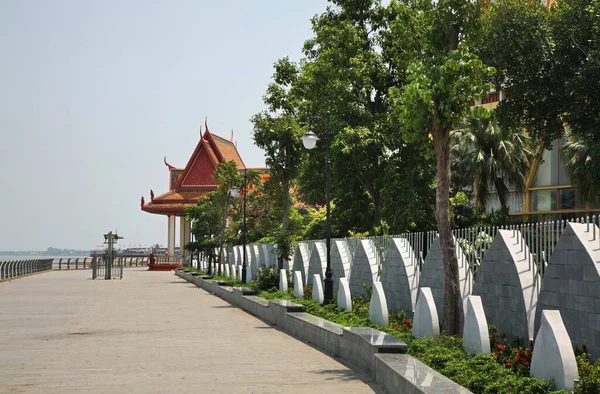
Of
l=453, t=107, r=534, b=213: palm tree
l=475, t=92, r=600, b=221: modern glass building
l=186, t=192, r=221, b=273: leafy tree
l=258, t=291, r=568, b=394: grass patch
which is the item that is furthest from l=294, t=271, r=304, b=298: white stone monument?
l=186, t=192, r=221, b=273: leafy tree

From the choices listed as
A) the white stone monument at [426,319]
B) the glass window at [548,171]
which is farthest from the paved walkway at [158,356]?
the glass window at [548,171]

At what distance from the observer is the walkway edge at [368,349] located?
820 centimetres

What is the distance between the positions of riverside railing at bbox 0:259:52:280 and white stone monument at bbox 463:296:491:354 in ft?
153

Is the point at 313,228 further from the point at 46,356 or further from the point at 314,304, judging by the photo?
the point at 46,356

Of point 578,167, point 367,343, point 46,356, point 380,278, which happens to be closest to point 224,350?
point 46,356

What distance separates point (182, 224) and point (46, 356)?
6933 cm

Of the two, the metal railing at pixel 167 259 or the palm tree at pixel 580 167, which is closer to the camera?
the palm tree at pixel 580 167

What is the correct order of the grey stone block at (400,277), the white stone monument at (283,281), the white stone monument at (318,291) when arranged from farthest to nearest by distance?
1. the white stone monument at (283,281)
2. the white stone monument at (318,291)
3. the grey stone block at (400,277)

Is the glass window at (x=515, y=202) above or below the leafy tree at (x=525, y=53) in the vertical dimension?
below

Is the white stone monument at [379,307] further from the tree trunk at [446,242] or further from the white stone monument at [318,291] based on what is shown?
the white stone monument at [318,291]

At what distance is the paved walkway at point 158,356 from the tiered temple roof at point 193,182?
53747 millimetres

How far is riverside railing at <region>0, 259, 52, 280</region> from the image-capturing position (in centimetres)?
5294

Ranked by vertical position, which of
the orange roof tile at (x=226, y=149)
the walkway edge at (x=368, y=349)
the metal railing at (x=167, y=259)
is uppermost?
the orange roof tile at (x=226, y=149)

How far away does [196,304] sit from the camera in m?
28.6
